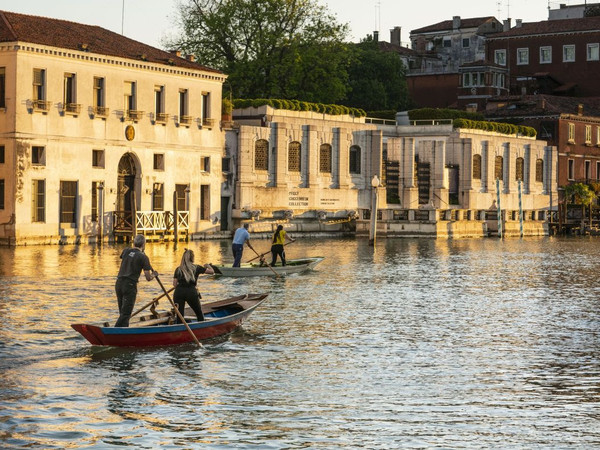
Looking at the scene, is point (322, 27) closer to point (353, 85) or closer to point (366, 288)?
point (353, 85)

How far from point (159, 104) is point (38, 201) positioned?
1141cm

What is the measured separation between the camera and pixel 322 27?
293ft

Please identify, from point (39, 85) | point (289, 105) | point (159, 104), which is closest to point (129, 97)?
point (159, 104)

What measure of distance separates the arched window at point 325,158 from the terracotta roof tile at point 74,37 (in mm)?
12188

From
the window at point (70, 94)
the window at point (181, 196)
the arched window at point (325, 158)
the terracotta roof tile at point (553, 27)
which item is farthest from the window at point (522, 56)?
the window at point (70, 94)

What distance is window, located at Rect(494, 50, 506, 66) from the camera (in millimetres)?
115938

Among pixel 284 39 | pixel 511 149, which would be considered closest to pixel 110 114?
pixel 284 39

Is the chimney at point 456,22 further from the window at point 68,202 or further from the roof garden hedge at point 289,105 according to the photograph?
the window at point 68,202

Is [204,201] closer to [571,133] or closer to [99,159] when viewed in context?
[99,159]

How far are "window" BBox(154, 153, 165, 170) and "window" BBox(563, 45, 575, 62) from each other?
56424 mm

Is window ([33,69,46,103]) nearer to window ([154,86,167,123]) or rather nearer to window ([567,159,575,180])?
window ([154,86,167,123])

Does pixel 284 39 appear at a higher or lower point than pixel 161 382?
higher

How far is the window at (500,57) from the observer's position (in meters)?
116

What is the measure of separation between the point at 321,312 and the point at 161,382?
36.5 ft
